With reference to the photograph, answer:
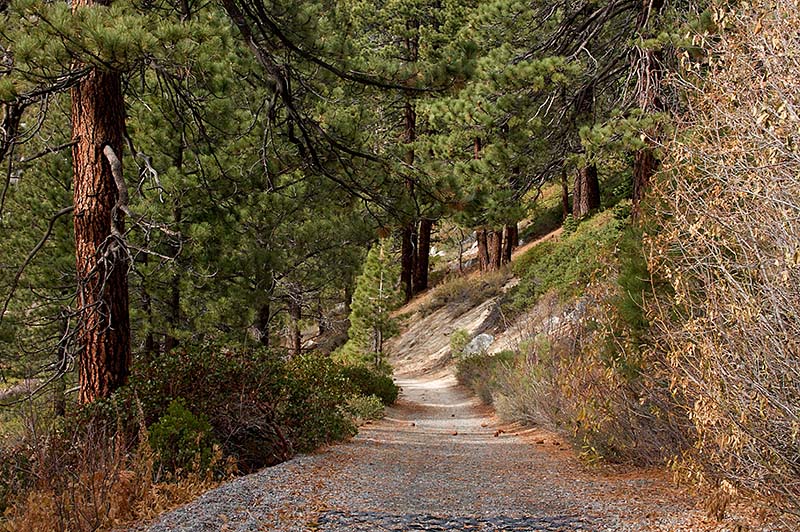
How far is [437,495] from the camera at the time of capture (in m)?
6.11

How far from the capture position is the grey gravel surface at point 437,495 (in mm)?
4992

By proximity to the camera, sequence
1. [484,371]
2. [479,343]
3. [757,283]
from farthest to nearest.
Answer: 1. [479,343]
2. [484,371]
3. [757,283]

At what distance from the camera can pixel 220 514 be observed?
197 inches

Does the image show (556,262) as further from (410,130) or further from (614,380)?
(614,380)

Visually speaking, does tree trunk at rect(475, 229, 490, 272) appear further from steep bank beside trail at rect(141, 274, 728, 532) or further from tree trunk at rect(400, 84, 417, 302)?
steep bank beside trail at rect(141, 274, 728, 532)

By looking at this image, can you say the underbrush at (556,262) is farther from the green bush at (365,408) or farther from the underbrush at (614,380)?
the underbrush at (614,380)

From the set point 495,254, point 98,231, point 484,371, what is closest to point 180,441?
point 98,231

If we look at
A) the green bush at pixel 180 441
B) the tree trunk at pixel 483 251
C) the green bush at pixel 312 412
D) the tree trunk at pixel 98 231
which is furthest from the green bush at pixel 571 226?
the green bush at pixel 180 441

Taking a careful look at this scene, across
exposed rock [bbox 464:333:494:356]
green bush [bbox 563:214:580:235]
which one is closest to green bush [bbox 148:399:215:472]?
exposed rock [bbox 464:333:494:356]

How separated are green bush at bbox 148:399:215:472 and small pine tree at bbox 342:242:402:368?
13023 mm

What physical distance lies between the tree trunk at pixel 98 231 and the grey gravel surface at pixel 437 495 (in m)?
1.56

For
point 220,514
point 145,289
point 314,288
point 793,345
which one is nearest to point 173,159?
point 145,289

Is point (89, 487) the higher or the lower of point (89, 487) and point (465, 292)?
the lower

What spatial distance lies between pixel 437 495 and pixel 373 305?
1341cm
